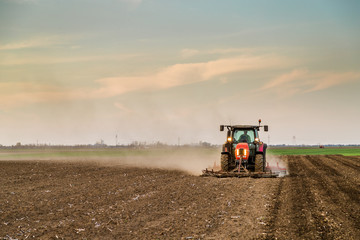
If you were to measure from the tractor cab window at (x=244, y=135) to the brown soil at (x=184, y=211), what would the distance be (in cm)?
390

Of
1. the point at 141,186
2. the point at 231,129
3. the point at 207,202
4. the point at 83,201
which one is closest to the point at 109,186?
the point at 141,186

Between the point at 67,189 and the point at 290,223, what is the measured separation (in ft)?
37.4

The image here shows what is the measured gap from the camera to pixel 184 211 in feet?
40.1

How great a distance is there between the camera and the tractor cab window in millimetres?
22680

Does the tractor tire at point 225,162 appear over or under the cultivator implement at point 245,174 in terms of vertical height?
over

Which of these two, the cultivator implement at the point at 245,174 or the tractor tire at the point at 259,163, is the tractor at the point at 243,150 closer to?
the tractor tire at the point at 259,163

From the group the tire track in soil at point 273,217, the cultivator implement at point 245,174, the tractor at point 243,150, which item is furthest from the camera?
the tractor at point 243,150

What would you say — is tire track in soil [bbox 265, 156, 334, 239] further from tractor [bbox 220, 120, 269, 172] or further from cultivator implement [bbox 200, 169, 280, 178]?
tractor [bbox 220, 120, 269, 172]

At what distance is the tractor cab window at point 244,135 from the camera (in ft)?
74.4

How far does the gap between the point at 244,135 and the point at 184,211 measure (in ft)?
37.4

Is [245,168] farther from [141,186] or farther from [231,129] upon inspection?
[141,186]

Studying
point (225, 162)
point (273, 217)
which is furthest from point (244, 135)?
point (273, 217)

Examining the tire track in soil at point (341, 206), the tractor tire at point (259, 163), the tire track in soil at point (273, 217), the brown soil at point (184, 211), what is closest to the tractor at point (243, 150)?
the tractor tire at point (259, 163)

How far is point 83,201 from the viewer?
48.2ft
